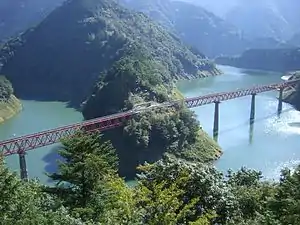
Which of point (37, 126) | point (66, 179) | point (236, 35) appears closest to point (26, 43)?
point (37, 126)

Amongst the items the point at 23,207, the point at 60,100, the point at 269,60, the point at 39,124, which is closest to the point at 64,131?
the point at 39,124

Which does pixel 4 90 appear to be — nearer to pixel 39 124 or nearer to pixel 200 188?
pixel 39 124

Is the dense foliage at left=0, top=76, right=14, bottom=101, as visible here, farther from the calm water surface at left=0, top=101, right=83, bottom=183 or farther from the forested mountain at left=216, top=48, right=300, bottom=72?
the forested mountain at left=216, top=48, right=300, bottom=72

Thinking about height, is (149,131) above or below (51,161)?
above

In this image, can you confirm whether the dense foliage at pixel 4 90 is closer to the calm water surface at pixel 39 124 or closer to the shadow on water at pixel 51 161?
the calm water surface at pixel 39 124

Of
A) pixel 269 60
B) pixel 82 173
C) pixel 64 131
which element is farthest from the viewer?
pixel 269 60

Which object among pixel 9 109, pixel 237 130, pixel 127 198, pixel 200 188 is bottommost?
pixel 9 109

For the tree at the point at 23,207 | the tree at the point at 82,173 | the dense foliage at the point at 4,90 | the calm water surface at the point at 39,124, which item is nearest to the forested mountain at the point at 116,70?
the calm water surface at the point at 39,124
